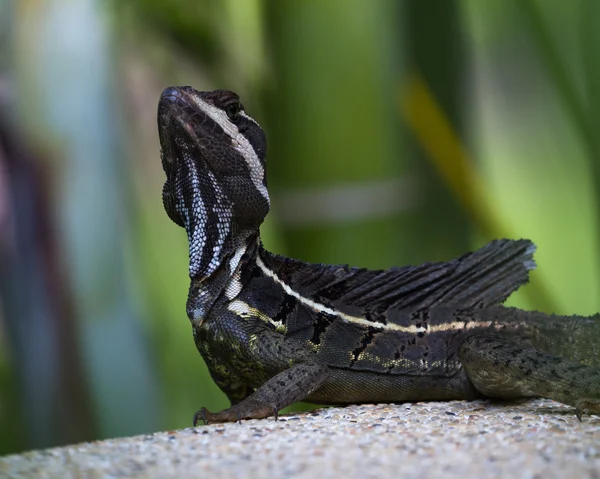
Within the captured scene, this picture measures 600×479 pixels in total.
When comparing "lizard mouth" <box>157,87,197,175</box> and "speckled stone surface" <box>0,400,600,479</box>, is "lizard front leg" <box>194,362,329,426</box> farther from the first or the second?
"lizard mouth" <box>157,87,197,175</box>

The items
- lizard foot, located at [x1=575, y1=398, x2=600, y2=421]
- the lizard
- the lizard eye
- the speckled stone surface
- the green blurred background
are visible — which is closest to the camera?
the speckled stone surface

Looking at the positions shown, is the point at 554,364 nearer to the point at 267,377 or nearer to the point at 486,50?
the point at 267,377

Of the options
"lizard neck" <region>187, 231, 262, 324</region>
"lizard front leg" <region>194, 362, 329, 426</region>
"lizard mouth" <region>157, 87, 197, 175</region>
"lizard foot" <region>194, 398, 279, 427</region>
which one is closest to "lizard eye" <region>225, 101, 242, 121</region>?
"lizard mouth" <region>157, 87, 197, 175</region>

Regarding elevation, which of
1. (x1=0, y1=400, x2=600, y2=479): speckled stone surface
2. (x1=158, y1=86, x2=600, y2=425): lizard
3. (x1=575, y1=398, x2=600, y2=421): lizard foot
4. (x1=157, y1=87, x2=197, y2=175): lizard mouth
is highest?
(x1=157, y1=87, x2=197, y2=175): lizard mouth

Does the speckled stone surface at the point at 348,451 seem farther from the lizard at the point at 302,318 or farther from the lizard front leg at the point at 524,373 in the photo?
the lizard at the point at 302,318

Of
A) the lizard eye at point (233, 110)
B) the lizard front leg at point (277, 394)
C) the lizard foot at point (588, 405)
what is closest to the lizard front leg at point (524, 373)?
the lizard foot at point (588, 405)

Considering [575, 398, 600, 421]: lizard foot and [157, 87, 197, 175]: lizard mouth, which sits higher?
[157, 87, 197, 175]: lizard mouth

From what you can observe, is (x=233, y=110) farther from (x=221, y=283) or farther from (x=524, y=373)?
(x=524, y=373)
